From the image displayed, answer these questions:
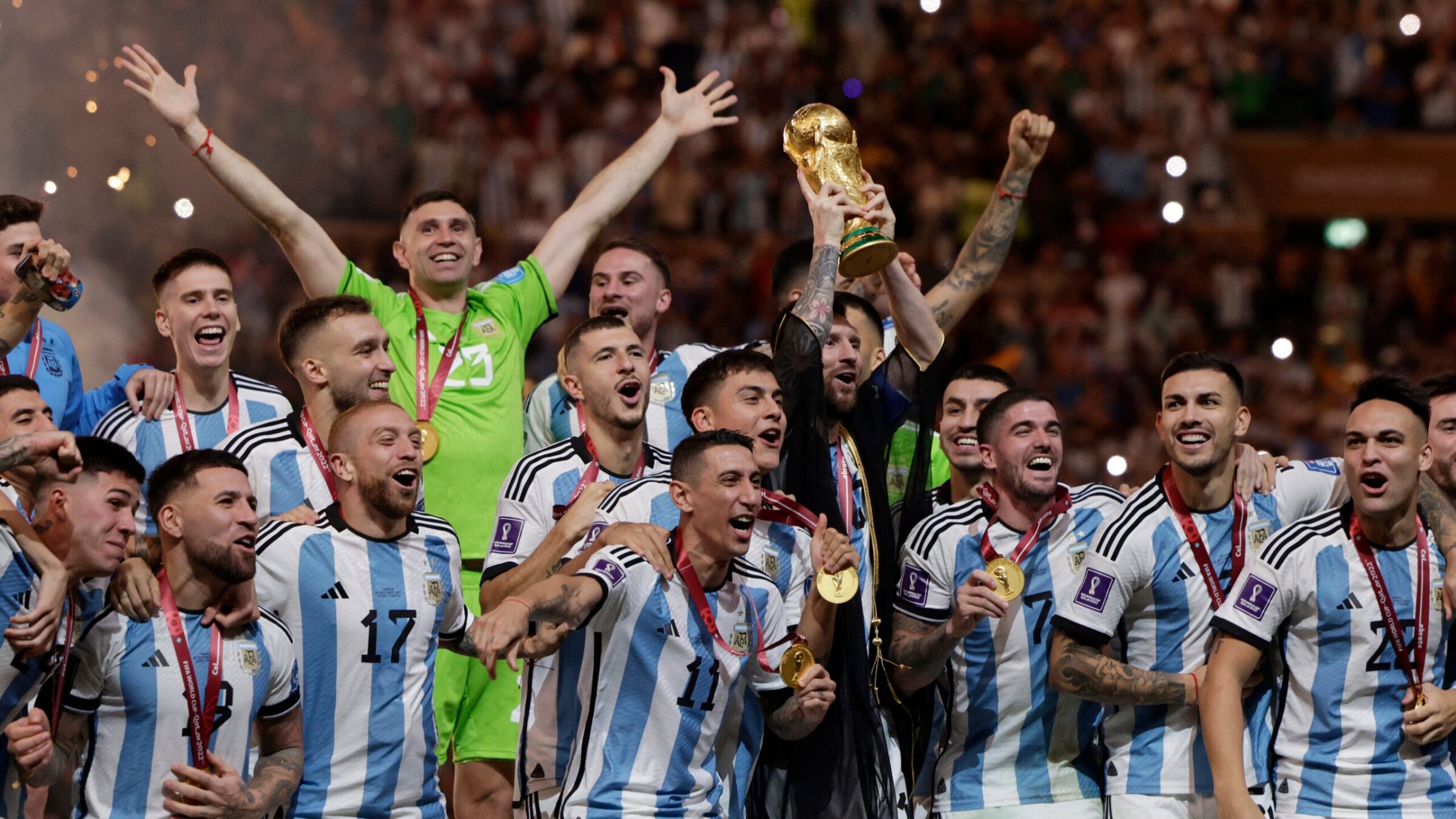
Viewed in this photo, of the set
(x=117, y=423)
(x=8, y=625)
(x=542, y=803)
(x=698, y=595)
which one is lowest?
(x=542, y=803)

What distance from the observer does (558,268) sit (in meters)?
7.10

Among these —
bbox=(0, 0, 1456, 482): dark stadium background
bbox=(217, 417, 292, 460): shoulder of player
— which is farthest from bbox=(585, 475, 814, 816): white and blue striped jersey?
bbox=(0, 0, 1456, 482): dark stadium background

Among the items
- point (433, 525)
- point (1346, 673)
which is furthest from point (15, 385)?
point (1346, 673)

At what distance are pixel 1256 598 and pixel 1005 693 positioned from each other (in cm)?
90

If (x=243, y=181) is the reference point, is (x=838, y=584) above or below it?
below

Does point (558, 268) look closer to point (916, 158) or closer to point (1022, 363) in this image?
point (1022, 363)

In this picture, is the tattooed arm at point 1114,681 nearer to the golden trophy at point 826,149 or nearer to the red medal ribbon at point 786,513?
the red medal ribbon at point 786,513

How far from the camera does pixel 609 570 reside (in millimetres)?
4984

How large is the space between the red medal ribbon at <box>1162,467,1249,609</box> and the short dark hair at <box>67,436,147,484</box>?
3.23 metres

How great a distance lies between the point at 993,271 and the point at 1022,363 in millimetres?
6542

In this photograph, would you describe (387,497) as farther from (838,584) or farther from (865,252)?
(865,252)

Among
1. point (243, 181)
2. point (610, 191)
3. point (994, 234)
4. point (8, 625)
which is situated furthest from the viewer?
point (610, 191)

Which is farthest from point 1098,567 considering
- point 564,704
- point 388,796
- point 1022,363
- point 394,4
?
point 394,4

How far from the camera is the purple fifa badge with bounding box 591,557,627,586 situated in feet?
16.3
